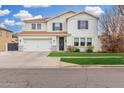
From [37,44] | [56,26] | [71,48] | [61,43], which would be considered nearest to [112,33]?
[71,48]

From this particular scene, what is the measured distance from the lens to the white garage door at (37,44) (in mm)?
41562

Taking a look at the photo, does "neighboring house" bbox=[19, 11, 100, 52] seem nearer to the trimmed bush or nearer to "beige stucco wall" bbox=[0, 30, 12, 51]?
the trimmed bush

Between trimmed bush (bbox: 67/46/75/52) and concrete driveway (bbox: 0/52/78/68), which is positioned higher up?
trimmed bush (bbox: 67/46/75/52)

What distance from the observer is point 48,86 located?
1066 cm

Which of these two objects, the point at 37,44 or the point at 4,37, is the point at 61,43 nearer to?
the point at 37,44

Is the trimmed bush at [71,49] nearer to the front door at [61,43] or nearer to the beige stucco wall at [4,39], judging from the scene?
the front door at [61,43]

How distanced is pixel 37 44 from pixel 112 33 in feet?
37.0

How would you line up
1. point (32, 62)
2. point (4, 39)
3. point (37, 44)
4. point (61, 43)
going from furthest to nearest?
point (4, 39) < point (61, 43) < point (37, 44) < point (32, 62)

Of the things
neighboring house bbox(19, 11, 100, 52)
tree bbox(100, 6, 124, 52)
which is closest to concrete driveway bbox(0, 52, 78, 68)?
neighboring house bbox(19, 11, 100, 52)

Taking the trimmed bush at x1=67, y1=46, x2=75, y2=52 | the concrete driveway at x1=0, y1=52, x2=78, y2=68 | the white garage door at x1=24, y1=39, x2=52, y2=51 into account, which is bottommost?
the concrete driveway at x1=0, y1=52, x2=78, y2=68

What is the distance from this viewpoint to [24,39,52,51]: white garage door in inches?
1636

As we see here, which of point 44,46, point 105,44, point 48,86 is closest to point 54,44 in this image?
point 44,46

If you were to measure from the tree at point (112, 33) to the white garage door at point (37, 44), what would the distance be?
8.11 metres

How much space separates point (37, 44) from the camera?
137ft
